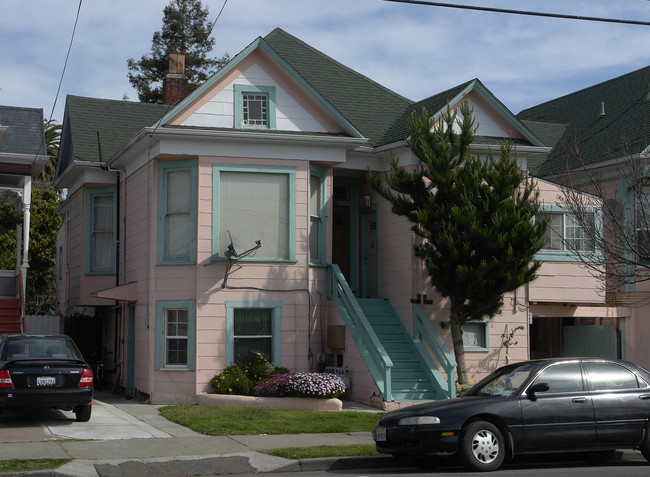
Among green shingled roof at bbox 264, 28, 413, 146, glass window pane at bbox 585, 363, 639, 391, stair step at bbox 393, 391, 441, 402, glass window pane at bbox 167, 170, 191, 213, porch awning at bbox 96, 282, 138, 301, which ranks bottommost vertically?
stair step at bbox 393, 391, 441, 402

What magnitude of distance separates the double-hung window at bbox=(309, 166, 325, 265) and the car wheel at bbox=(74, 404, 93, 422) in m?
6.59

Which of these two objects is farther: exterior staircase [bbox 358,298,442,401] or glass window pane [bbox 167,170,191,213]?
glass window pane [bbox 167,170,191,213]

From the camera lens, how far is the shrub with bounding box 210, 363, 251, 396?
1752 centimetres

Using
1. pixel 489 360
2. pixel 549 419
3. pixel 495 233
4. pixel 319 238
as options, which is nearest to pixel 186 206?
Answer: pixel 319 238

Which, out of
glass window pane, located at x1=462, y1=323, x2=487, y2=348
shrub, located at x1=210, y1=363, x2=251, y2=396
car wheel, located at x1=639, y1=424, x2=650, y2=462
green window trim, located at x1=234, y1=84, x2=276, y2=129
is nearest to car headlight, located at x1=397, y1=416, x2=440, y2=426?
car wheel, located at x1=639, y1=424, x2=650, y2=462

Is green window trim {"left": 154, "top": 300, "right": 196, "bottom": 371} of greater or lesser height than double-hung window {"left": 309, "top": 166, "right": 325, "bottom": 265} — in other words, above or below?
below

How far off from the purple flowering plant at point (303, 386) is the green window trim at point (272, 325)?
109cm

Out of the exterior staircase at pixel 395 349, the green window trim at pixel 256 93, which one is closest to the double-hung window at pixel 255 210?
the green window trim at pixel 256 93

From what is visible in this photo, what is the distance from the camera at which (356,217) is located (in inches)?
861

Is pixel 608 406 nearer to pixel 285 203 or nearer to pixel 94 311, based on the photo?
pixel 285 203

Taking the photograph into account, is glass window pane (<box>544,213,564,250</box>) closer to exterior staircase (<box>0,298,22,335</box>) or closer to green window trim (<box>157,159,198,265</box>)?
green window trim (<box>157,159,198,265</box>)

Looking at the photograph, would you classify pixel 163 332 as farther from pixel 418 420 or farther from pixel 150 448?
pixel 418 420

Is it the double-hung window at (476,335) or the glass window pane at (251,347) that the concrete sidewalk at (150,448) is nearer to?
the glass window pane at (251,347)

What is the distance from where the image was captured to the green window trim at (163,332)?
18.1 m
